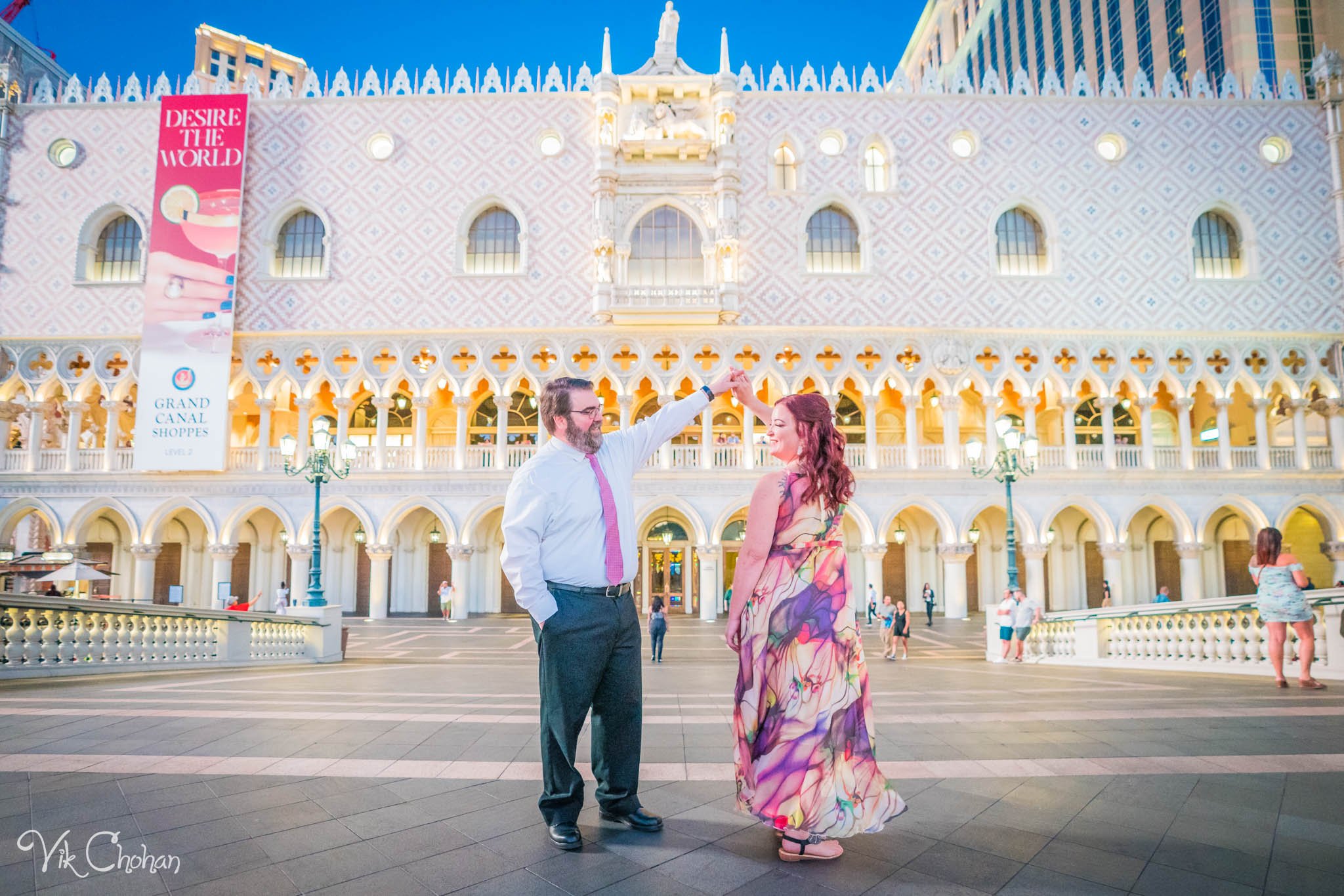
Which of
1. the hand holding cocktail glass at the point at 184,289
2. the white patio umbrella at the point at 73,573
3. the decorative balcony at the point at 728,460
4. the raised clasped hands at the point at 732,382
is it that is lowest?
the white patio umbrella at the point at 73,573

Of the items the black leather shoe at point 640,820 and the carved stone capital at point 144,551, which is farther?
the carved stone capital at point 144,551

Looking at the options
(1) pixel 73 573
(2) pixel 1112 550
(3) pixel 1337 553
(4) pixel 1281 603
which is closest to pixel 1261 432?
Result: (3) pixel 1337 553

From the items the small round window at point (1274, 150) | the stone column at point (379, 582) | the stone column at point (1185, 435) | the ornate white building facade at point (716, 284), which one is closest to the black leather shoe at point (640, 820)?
the ornate white building facade at point (716, 284)

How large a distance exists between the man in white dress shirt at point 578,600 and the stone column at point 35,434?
2665cm

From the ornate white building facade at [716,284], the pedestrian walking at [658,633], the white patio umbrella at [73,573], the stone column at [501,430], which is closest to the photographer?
the pedestrian walking at [658,633]

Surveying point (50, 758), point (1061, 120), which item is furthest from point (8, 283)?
point (1061, 120)

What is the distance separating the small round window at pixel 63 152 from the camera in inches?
949

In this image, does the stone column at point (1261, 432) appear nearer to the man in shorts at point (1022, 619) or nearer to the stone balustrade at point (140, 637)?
the man in shorts at point (1022, 619)

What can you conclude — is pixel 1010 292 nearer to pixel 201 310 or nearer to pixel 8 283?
pixel 201 310

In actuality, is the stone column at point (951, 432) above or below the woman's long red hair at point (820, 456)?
above

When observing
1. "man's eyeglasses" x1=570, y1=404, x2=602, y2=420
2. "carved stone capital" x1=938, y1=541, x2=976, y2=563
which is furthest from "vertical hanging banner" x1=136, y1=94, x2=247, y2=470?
"man's eyeglasses" x1=570, y1=404, x2=602, y2=420

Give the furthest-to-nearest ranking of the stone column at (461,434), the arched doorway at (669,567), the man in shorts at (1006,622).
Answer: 1. the arched doorway at (669,567)
2. the stone column at (461,434)
3. the man in shorts at (1006,622)

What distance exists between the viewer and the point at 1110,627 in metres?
11.9

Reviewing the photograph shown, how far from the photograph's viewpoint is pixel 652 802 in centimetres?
354
